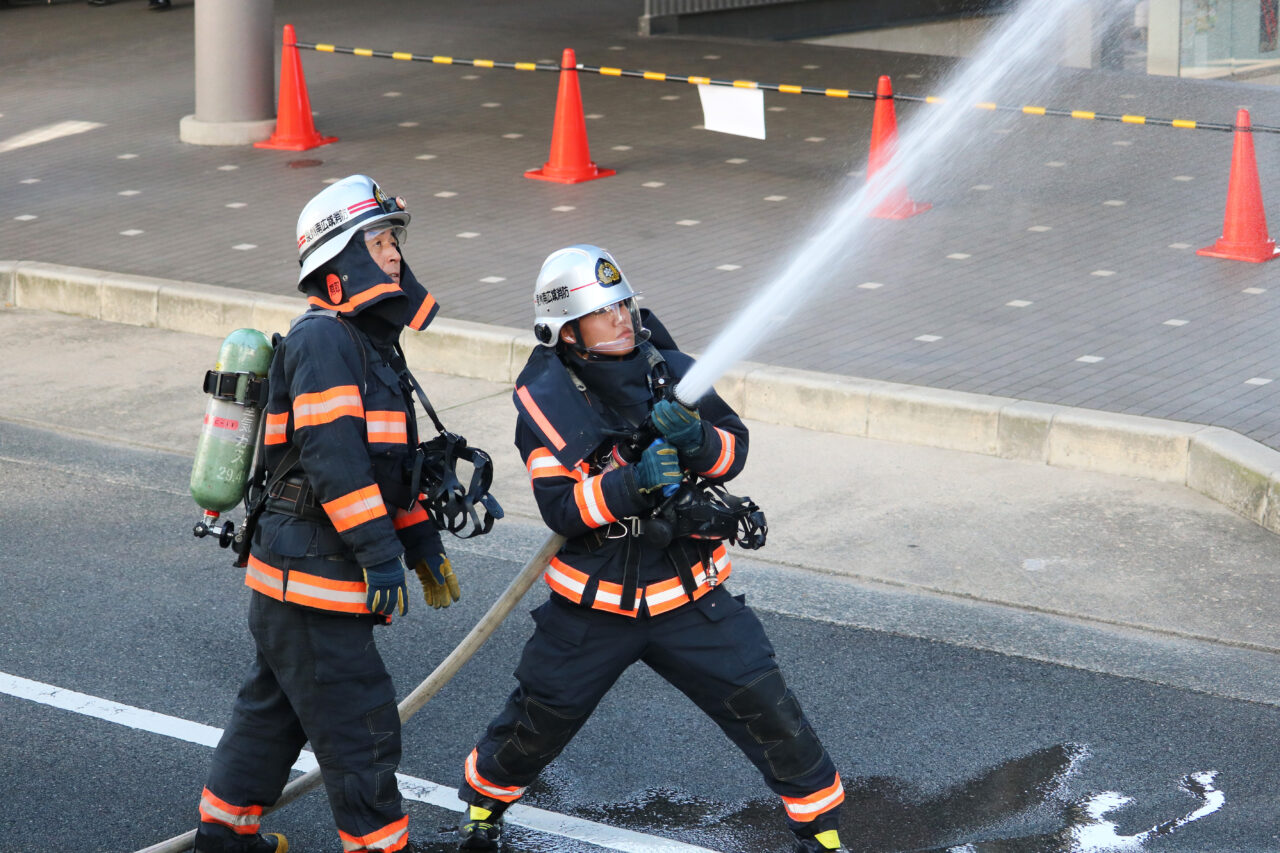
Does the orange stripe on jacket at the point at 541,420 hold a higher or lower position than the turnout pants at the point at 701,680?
higher

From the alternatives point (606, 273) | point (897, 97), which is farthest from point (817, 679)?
point (897, 97)

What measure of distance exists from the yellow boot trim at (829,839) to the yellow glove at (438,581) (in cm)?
113

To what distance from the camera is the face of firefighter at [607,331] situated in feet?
13.4

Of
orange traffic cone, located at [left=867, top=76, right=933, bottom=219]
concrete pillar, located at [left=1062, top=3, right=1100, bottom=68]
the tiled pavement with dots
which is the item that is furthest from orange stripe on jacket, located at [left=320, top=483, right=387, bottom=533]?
concrete pillar, located at [left=1062, top=3, right=1100, bottom=68]

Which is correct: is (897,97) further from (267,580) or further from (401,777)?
(267,580)

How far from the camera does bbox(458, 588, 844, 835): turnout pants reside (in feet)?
13.3

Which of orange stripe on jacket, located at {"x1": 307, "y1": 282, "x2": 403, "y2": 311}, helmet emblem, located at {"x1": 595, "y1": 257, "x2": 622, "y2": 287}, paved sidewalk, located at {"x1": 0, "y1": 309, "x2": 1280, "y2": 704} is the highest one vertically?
A: helmet emblem, located at {"x1": 595, "y1": 257, "x2": 622, "y2": 287}

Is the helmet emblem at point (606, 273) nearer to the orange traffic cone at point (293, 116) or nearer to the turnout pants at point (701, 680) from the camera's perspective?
the turnout pants at point (701, 680)

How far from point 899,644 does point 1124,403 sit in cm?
249

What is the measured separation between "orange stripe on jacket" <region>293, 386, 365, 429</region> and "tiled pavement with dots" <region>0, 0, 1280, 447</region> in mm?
4579

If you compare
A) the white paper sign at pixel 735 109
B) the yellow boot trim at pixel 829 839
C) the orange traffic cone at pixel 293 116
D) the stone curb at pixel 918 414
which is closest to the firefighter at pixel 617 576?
the yellow boot trim at pixel 829 839

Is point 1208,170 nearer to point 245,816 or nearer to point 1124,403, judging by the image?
point 1124,403

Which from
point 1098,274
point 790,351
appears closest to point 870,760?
point 790,351

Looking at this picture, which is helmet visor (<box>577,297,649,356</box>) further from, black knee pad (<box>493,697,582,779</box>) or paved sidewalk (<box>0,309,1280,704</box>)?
paved sidewalk (<box>0,309,1280,704</box>)
